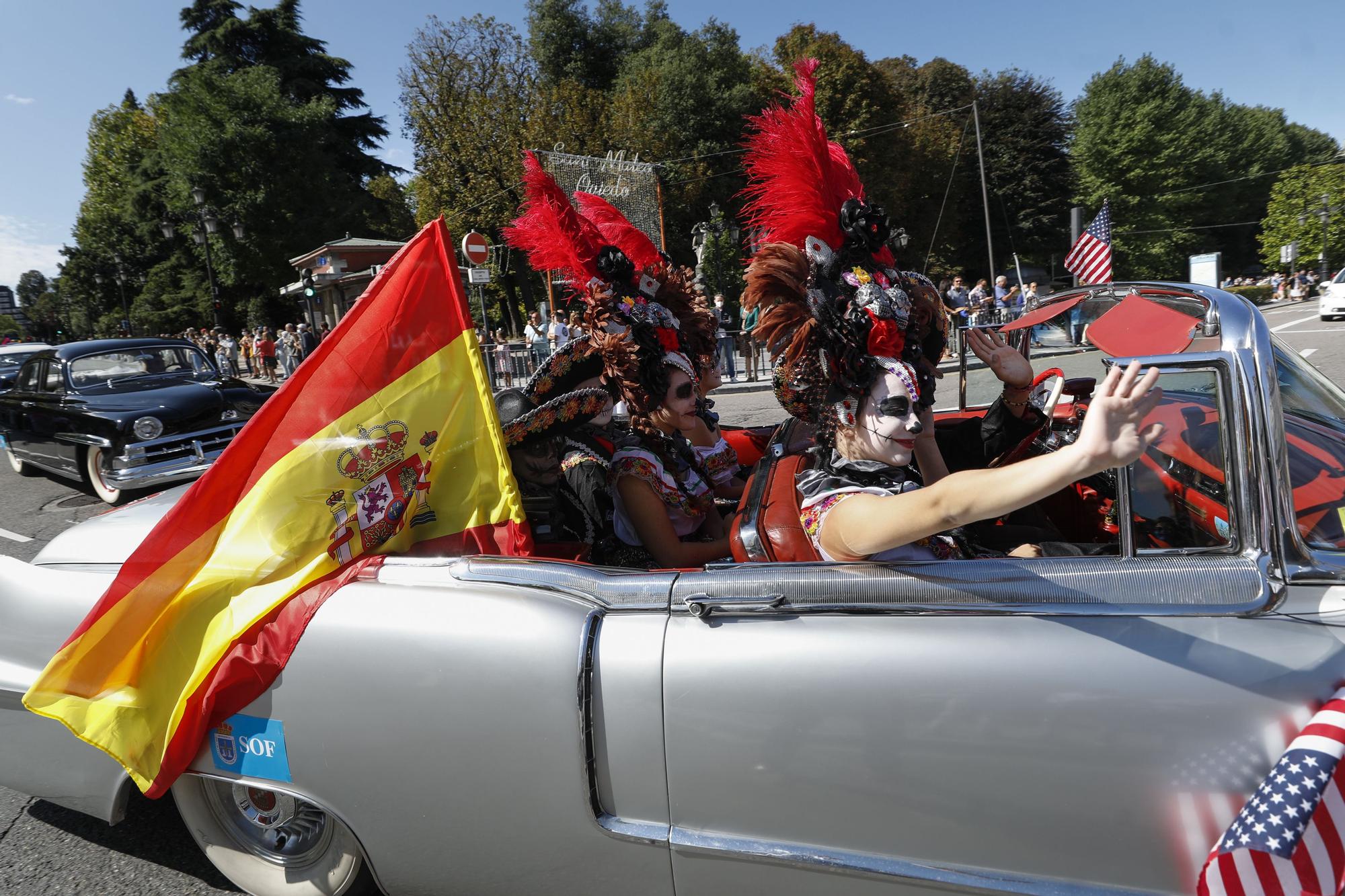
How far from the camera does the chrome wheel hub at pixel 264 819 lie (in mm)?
2113

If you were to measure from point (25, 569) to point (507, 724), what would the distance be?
156 centimetres

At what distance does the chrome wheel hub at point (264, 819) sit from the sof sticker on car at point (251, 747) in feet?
1.10

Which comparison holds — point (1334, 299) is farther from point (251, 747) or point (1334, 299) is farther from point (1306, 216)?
point (251, 747)

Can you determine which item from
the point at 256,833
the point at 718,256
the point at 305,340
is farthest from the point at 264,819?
the point at 305,340

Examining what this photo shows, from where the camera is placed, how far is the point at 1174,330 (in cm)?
177

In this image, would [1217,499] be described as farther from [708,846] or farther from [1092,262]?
[1092,262]

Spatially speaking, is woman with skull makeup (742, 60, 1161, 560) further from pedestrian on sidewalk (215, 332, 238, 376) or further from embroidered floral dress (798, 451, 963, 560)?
pedestrian on sidewalk (215, 332, 238, 376)

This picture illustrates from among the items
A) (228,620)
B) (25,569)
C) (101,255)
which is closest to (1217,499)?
(228,620)

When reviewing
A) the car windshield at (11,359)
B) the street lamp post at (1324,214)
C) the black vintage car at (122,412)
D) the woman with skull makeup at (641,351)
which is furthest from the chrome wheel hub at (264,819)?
the street lamp post at (1324,214)

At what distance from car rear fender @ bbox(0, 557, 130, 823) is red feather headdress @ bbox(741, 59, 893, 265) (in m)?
2.03

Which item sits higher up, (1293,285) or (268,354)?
(268,354)

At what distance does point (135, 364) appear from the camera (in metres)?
8.98

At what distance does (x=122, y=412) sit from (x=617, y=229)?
277 inches

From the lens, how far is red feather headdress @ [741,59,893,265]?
208 cm
